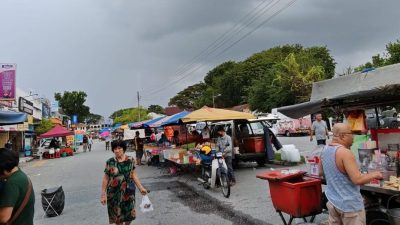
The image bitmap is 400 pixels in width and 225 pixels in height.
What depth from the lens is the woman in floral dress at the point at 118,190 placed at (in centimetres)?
589

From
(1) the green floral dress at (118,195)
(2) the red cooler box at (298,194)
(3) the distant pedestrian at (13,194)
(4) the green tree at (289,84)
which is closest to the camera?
(3) the distant pedestrian at (13,194)

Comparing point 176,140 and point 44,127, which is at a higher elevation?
point 44,127

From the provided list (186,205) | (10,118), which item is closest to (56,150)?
(186,205)

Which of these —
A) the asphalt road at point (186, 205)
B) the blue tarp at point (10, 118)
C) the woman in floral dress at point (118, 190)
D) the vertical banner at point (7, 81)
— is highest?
the vertical banner at point (7, 81)

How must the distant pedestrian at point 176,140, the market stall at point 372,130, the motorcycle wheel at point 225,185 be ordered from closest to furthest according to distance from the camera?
the market stall at point 372,130, the motorcycle wheel at point 225,185, the distant pedestrian at point 176,140

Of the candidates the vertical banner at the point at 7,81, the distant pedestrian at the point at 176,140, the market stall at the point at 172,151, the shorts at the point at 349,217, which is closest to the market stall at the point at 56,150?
the vertical banner at the point at 7,81

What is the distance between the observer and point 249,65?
227 feet

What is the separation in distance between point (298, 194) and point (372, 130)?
1546mm

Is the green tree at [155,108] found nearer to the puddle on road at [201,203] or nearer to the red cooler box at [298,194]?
the puddle on road at [201,203]

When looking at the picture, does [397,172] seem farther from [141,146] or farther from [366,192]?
[141,146]

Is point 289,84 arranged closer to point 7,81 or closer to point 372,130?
point 7,81

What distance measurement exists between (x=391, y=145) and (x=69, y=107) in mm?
108036

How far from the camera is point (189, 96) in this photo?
3878 inches

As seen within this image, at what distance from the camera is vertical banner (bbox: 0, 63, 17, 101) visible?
27.7 m
